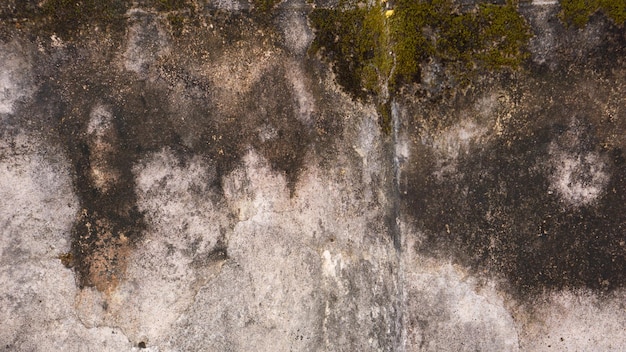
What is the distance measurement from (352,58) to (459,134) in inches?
34.5

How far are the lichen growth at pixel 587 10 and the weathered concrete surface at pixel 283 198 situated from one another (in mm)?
196

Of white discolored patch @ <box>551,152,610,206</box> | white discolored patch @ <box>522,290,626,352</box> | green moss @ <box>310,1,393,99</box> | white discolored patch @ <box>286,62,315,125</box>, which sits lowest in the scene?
white discolored patch @ <box>522,290,626,352</box>

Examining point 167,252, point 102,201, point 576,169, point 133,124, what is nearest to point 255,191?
point 167,252

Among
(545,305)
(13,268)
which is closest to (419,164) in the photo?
(545,305)

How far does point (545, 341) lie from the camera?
2.94 meters

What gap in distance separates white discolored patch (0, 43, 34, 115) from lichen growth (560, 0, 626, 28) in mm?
3413

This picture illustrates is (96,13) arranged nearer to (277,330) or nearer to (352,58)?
(352,58)

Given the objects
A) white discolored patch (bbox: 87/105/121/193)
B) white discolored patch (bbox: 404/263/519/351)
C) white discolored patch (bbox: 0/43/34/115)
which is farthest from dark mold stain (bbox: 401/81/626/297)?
white discolored patch (bbox: 0/43/34/115)

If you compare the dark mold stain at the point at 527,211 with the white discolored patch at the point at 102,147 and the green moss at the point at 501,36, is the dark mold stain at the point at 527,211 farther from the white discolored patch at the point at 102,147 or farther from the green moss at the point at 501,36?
the white discolored patch at the point at 102,147

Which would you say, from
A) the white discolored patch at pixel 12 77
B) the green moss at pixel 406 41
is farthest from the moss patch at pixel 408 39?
the white discolored patch at pixel 12 77

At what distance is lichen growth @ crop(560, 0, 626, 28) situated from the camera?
261 cm

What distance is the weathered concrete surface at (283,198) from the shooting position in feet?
9.10

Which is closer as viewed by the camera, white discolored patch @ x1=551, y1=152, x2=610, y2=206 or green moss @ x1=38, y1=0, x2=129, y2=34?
green moss @ x1=38, y1=0, x2=129, y2=34

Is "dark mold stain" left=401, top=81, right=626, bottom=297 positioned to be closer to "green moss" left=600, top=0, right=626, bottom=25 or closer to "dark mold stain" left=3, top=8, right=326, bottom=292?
"green moss" left=600, top=0, right=626, bottom=25
